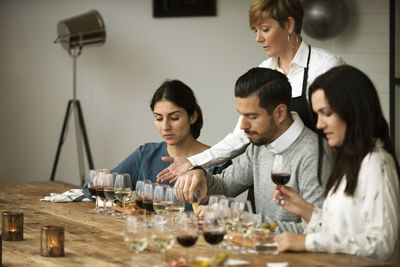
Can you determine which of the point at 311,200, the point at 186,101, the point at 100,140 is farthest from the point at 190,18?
the point at 311,200

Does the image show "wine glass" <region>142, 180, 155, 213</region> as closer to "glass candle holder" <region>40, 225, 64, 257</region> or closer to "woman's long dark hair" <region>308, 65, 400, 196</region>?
"glass candle holder" <region>40, 225, 64, 257</region>

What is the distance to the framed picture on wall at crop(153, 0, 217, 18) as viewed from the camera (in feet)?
21.0

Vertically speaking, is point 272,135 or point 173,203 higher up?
point 272,135

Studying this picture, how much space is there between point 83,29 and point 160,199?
3.42 m

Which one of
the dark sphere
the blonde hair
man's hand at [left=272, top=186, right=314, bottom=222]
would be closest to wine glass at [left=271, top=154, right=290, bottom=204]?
man's hand at [left=272, top=186, right=314, bottom=222]

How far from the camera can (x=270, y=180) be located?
9.20 ft

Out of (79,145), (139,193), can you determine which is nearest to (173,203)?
(139,193)

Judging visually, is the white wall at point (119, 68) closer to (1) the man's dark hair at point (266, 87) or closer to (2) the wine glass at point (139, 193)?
(1) the man's dark hair at point (266, 87)

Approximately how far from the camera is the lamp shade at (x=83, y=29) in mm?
5641

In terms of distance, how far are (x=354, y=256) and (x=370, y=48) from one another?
167 inches

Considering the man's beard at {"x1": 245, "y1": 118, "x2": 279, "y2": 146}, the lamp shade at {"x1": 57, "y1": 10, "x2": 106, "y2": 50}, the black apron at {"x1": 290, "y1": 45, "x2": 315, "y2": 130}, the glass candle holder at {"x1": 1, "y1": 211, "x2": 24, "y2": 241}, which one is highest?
the lamp shade at {"x1": 57, "y1": 10, "x2": 106, "y2": 50}

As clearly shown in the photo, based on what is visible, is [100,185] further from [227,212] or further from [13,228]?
[227,212]

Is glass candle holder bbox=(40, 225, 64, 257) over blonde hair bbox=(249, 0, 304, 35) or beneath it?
beneath

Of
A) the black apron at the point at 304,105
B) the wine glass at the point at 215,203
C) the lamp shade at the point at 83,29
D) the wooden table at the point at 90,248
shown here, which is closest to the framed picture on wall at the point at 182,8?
the lamp shade at the point at 83,29
